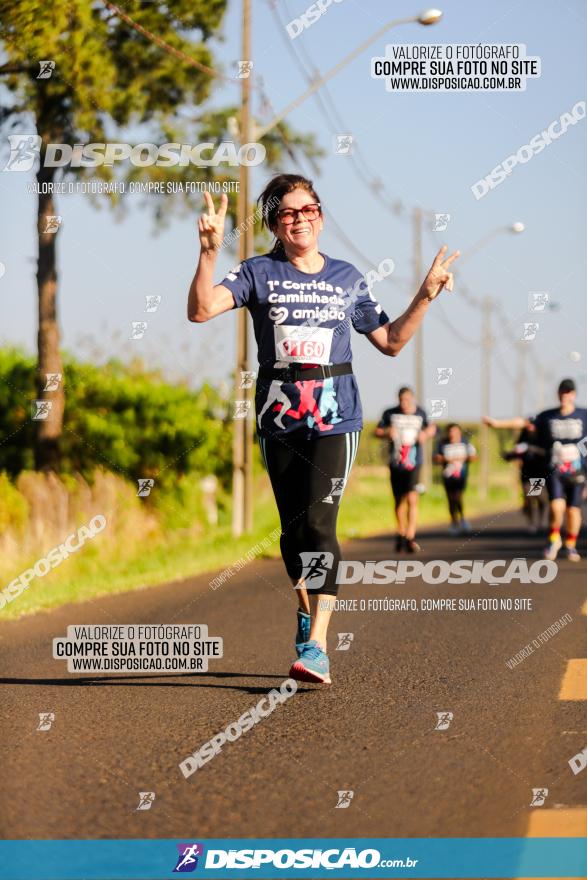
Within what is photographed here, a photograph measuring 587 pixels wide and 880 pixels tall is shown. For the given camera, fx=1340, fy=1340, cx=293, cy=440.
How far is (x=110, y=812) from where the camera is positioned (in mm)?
3627

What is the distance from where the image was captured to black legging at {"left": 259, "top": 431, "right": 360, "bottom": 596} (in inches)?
210

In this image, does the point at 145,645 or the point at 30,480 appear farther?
the point at 30,480

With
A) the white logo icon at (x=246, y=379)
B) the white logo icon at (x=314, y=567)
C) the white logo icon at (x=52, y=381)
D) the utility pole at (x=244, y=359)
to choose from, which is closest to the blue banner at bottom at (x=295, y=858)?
the white logo icon at (x=314, y=567)

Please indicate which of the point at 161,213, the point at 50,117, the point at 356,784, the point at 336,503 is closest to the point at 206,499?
the point at 161,213

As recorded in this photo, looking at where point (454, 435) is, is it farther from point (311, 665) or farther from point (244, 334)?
point (311, 665)

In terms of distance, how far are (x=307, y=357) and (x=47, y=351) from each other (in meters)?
9.24

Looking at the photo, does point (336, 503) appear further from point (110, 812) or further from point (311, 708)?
point (110, 812)

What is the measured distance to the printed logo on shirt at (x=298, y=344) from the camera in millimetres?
5098

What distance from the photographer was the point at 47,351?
13.9 metres

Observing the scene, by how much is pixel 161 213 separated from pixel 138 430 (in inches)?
118

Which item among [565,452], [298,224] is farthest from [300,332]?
[565,452]

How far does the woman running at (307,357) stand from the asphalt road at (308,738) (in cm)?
53

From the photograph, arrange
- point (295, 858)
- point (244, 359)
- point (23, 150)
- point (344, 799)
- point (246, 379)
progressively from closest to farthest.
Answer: point (295, 858) → point (344, 799) → point (23, 150) → point (246, 379) → point (244, 359)

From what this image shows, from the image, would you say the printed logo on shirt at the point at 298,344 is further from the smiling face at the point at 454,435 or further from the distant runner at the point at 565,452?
the smiling face at the point at 454,435
